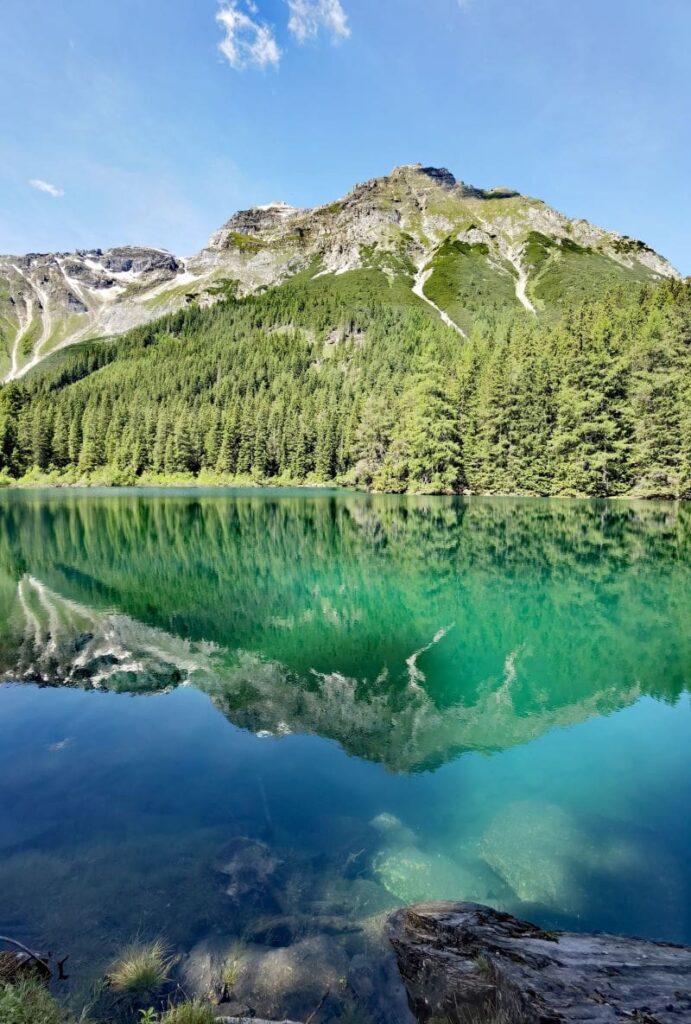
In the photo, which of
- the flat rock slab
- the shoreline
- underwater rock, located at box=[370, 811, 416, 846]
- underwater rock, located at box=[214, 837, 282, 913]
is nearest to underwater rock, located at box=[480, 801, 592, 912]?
underwater rock, located at box=[370, 811, 416, 846]

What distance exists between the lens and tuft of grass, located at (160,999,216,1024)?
3713 millimetres

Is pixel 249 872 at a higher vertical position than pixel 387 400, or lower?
lower

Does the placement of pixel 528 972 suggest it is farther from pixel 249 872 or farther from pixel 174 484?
pixel 174 484

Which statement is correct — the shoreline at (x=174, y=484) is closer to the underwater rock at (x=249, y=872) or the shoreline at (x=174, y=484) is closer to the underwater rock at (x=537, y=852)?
the underwater rock at (x=537, y=852)

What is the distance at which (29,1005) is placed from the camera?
3574 millimetres

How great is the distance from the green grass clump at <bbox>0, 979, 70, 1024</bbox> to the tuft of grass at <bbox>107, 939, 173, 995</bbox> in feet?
1.89

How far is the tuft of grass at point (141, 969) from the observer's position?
4.33 m

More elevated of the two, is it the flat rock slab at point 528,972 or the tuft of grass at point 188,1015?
the flat rock slab at point 528,972

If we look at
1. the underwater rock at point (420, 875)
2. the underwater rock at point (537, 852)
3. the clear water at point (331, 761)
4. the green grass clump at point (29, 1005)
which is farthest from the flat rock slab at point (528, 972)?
the green grass clump at point (29, 1005)

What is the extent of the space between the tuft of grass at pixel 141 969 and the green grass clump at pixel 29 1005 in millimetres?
577

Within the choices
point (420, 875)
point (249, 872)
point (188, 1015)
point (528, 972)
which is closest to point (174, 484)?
point (249, 872)

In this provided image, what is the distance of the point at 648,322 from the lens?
68812mm

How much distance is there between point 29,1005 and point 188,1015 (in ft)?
3.53

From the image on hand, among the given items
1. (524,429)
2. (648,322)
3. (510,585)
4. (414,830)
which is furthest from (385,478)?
(414,830)
